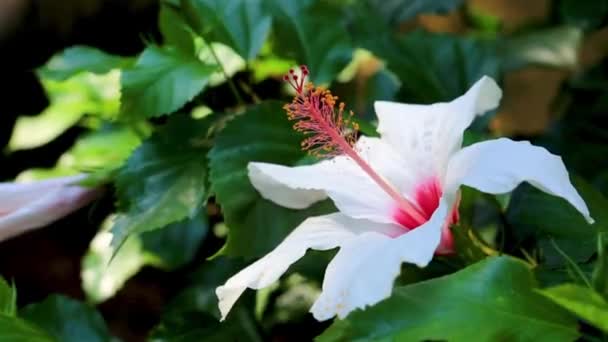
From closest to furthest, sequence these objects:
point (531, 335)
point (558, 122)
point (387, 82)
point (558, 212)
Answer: point (531, 335), point (558, 212), point (387, 82), point (558, 122)

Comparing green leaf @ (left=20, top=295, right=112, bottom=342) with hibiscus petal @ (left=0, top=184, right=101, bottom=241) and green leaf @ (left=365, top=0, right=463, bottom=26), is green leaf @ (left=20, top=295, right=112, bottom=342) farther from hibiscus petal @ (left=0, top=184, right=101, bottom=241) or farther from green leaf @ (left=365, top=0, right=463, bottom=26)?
green leaf @ (left=365, top=0, right=463, bottom=26)

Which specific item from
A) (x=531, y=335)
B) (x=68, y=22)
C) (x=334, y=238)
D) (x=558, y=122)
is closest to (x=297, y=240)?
(x=334, y=238)

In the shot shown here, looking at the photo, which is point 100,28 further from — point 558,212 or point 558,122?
point 558,212

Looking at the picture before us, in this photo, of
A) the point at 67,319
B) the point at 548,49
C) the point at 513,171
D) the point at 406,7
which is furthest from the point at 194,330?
the point at 548,49

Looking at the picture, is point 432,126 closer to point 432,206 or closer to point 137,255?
point 432,206

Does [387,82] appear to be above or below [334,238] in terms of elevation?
below

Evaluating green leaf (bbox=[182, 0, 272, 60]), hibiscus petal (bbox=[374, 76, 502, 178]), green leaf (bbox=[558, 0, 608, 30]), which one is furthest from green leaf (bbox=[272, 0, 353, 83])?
green leaf (bbox=[558, 0, 608, 30])

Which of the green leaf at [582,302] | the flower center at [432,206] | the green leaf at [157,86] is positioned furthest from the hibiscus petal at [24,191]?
the green leaf at [582,302]
